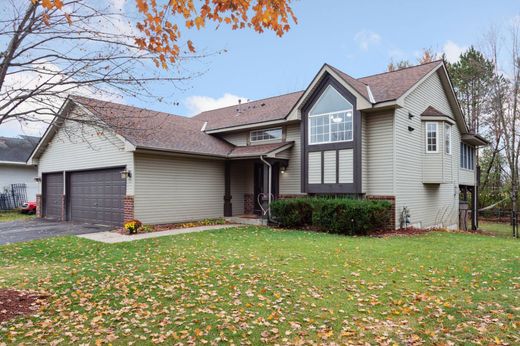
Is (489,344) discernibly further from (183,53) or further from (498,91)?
(498,91)

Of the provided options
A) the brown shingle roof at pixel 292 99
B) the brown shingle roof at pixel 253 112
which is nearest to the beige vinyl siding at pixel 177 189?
the brown shingle roof at pixel 253 112

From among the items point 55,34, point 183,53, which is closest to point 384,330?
point 183,53

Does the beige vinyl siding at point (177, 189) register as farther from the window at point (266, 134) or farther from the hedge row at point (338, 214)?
the hedge row at point (338, 214)

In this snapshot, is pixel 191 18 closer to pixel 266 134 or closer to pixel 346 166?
pixel 346 166

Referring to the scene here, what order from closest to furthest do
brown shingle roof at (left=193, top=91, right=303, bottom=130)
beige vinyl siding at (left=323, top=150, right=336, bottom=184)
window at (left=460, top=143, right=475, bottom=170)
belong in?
beige vinyl siding at (left=323, top=150, right=336, bottom=184) < brown shingle roof at (left=193, top=91, right=303, bottom=130) < window at (left=460, top=143, right=475, bottom=170)

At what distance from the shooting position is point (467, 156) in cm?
1948

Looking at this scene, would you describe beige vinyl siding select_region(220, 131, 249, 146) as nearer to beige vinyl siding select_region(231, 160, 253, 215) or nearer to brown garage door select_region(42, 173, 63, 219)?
beige vinyl siding select_region(231, 160, 253, 215)

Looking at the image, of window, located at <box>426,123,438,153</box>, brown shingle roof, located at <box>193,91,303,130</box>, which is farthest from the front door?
window, located at <box>426,123,438,153</box>

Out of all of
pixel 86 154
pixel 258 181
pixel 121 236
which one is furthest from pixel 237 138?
pixel 121 236

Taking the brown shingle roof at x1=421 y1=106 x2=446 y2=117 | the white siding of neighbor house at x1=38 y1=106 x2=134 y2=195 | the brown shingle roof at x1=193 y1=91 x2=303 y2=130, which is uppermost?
the brown shingle roof at x1=193 y1=91 x2=303 y2=130

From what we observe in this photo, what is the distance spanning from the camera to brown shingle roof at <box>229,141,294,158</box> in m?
14.8

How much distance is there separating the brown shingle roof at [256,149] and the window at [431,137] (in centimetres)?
580

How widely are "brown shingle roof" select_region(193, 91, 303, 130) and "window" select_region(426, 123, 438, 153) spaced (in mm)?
6149

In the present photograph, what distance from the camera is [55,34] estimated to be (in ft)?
16.1
